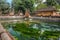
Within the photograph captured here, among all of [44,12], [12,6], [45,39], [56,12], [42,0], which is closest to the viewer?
[45,39]

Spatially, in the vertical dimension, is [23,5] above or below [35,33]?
above

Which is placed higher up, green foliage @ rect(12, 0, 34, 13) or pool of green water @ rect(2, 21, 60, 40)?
green foliage @ rect(12, 0, 34, 13)

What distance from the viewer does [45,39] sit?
8.95 m

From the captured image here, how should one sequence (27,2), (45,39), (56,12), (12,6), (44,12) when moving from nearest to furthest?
(45,39), (56,12), (44,12), (27,2), (12,6)

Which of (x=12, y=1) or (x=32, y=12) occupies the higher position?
(x=12, y=1)

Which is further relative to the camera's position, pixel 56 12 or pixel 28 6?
pixel 28 6

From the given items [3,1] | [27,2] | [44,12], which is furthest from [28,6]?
[3,1]

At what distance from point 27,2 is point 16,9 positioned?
8.52ft

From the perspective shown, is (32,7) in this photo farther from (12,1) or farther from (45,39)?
(45,39)

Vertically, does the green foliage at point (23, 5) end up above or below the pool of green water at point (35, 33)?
above

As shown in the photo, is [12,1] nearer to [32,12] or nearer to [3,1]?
[3,1]

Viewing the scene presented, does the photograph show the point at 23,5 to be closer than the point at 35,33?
No

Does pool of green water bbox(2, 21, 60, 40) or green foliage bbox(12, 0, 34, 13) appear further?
Answer: green foliage bbox(12, 0, 34, 13)

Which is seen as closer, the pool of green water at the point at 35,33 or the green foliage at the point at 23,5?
the pool of green water at the point at 35,33
